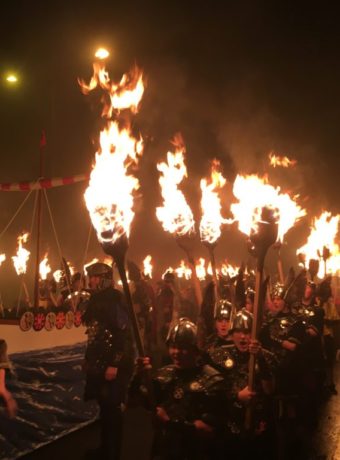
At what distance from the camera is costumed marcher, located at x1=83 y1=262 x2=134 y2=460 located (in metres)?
5.38

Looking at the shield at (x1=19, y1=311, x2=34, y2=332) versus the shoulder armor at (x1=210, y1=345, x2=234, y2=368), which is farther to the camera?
the shield at (x1=19, y1=311, x2=34, y2=332)

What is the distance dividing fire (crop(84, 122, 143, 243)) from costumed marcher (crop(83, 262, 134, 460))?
161 cm

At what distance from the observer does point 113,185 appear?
4230 mm

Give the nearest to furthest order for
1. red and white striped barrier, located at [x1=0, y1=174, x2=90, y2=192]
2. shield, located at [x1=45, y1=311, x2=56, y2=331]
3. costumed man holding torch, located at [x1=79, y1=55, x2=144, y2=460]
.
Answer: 1. costumed man holding torch, located at [x1=79, y1=55, x2=144, y2=460]
2. shield, located at [x1=45, y1=311, x2=56, y2=331]
3. red and white striped barrier, located at [x1=0, y1=174, x2=90, y2=192]

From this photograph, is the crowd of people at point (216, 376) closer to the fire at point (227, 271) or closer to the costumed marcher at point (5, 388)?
the costumed marcher at point (5, 388)

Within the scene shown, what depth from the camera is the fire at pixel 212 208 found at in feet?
23.5

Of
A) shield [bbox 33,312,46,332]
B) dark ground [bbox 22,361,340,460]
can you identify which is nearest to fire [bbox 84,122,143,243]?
shield [bbox 33,312,46,332]

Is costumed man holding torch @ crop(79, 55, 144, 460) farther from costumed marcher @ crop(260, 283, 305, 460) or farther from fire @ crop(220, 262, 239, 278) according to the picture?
fire @ crop(220, 262, 239, 278)

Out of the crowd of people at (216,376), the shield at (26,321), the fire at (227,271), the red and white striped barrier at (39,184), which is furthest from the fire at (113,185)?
Answer: the fire at (227,271)

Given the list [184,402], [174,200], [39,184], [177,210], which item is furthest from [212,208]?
[184,402]

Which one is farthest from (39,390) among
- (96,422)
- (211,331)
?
(211,331)

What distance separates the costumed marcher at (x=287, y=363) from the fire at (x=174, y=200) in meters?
1.79

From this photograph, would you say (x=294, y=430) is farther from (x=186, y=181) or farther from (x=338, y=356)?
(x=186, y=181)

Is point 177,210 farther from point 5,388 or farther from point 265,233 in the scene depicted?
point 5,388
